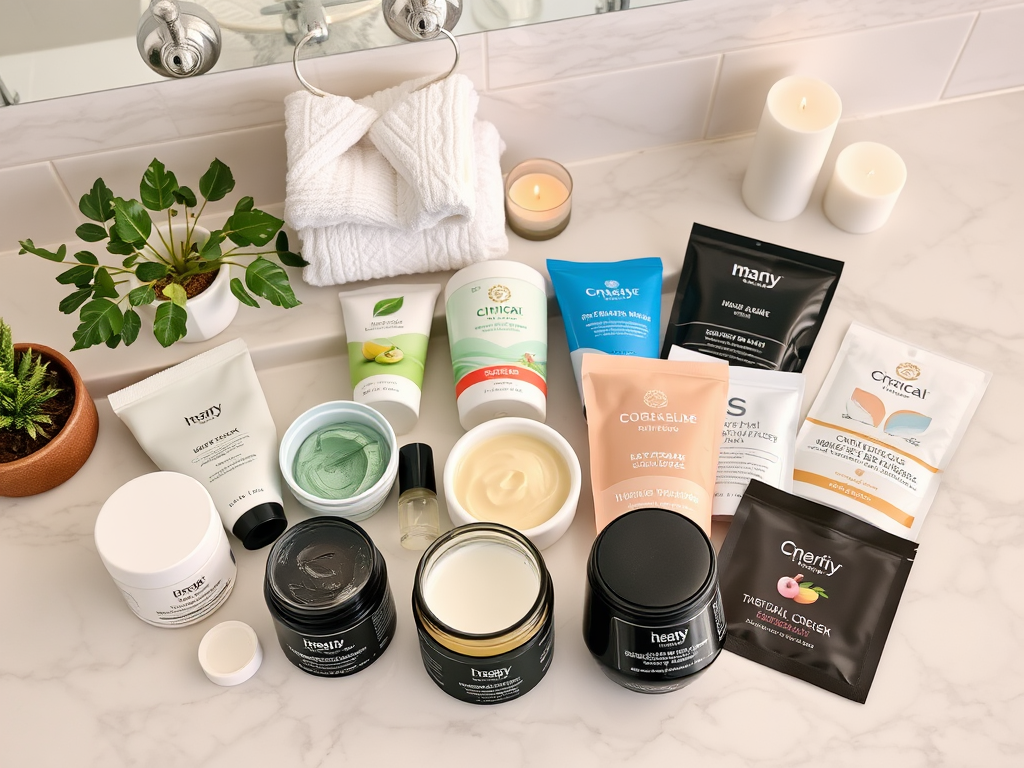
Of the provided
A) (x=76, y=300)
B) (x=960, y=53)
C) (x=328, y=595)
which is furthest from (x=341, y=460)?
(x=960, y=53)

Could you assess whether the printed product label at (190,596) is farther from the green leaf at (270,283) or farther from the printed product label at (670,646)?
the printed product label at (670,646)

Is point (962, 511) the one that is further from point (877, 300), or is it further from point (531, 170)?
point (531, 170)

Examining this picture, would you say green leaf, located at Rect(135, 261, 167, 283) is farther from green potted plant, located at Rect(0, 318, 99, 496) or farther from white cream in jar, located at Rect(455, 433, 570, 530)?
white cream in jar, located at Rect(455, 433, 570, 530)

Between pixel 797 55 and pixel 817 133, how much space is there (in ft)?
0.46

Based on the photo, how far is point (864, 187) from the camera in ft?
3.20

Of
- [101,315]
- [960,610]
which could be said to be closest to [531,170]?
[101,315]

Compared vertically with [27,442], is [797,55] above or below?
above

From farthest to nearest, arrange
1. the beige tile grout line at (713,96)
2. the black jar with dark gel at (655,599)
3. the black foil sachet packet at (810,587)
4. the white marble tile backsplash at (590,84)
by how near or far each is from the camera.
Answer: the beige tile grout line at (713,96) → the white marble tile backsplash at (590,84) → the black foil sachet packet at (810,587) → the black jar with dark gel at (655,599)

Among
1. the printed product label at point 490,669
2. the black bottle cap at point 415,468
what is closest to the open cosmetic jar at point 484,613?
the printed product label at point 490,669

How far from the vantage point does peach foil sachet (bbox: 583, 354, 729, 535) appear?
2.60ft

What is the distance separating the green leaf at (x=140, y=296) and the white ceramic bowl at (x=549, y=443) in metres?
0.29

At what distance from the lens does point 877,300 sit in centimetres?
96

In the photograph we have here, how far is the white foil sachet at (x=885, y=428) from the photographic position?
823mm

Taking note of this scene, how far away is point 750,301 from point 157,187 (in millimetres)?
557
